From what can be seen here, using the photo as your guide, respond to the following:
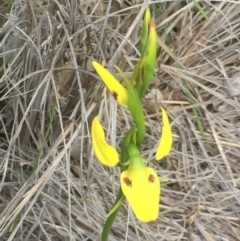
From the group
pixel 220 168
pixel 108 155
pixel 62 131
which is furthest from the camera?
pixel 220 168

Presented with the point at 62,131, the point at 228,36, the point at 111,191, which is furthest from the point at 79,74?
the point at 228,36

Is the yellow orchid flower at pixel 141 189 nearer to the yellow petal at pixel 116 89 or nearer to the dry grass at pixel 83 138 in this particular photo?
the yellow petal at pixel 116 89

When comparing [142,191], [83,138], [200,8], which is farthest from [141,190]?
[200,8]

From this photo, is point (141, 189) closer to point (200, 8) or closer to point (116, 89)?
point (116, 89)

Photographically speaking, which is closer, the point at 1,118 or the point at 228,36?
the point at 1,118

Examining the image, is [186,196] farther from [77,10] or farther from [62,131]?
[77,10]

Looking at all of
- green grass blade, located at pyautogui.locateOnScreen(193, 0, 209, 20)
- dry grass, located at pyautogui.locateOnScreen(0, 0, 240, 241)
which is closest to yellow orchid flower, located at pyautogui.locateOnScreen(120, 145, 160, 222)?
dry grass, located at pyautogui.locateOnScreen(0, 0, 240, 241)

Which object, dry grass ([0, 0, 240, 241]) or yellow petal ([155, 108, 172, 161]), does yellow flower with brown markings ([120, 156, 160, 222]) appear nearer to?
yellow petal ([155, 108, 172, 161])
